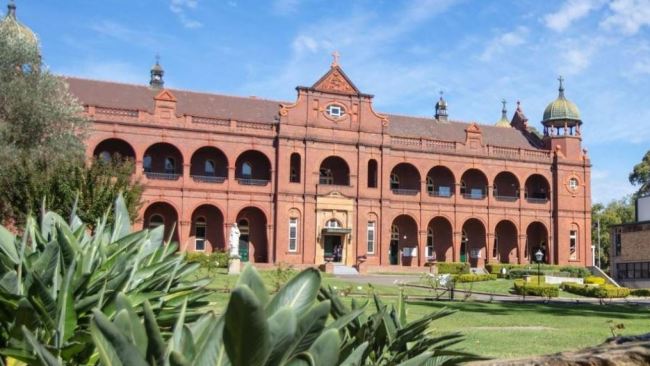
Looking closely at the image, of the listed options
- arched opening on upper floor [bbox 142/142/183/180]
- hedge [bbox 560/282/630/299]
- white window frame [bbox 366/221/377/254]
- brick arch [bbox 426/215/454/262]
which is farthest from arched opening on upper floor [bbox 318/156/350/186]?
hedge [bbox 560/282/630/299]

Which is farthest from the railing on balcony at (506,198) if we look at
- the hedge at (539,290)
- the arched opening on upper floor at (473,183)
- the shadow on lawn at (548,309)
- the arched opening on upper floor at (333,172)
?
the shadow on lawn at (548,309)

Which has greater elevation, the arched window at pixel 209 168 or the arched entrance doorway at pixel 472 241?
the arched window at pixel 209 168

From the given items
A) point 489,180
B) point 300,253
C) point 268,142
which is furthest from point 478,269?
point 268,142

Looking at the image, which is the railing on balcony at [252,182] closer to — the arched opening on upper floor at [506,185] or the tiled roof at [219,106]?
the tiled roof at [219,106]

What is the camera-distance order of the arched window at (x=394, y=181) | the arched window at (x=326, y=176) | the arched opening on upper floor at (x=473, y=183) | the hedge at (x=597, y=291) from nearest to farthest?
the hedge at (x=597, y=291) < the arched window at (x=326, y=176) < the arched window at (x=394, y=181) < the arched opening on upper floor at (x=473, y=183)

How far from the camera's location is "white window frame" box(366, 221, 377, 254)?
45.8 meters

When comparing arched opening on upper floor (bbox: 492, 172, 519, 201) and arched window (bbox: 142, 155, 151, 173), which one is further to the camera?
arched opening on upper floor (bbox: 492, 172, 519, 201)

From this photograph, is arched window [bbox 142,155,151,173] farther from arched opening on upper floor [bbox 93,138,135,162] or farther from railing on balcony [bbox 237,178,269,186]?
railing on balcony [bbox 237,178,269,186]

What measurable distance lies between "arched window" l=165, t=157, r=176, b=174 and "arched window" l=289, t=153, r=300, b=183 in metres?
7.56

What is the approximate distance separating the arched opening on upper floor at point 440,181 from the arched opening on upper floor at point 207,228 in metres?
15.7

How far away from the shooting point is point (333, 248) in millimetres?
45469

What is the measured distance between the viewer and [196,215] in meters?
44.6

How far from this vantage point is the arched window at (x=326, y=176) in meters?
47.3

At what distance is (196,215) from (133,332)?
43.5m
